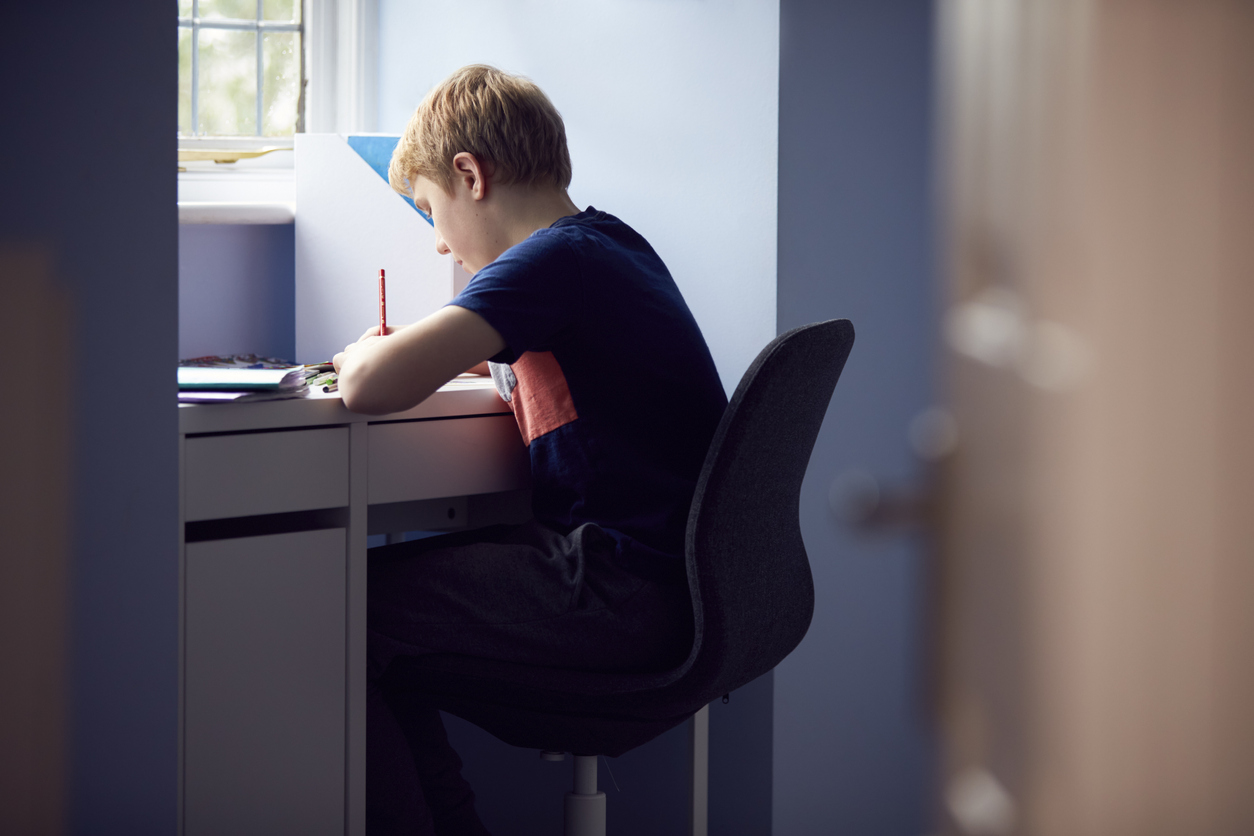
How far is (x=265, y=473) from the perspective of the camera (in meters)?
1.05

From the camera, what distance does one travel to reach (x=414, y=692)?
1.10 meters

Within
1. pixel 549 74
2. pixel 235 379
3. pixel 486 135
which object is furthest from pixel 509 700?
pixel 549 74

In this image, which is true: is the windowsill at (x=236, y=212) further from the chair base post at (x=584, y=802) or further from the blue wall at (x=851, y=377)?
the chair base post at (x=584, y=802)

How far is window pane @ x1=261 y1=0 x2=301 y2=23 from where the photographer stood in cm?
190

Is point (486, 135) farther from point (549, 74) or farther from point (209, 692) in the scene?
point (209, 692)

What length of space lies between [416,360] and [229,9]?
3.98ft

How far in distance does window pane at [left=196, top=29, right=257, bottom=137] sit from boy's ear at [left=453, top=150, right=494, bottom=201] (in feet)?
2.84

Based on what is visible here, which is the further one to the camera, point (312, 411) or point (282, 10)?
point (282, 10)

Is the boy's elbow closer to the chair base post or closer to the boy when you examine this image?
the boy

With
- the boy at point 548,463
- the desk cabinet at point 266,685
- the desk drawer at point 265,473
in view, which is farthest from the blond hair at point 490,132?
the desk cabinet at point 266,685

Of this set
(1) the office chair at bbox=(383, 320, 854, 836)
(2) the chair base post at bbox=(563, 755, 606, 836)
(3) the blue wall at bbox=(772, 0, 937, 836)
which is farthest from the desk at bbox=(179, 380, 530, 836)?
(3) the blue wall at bbox=(772, 0, 937, 836)

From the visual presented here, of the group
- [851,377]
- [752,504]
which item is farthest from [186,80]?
[752,504]

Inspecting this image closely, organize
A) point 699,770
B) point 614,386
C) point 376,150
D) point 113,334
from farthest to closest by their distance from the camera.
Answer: point 376,150, point 699,770, point 614,386, point 113,334

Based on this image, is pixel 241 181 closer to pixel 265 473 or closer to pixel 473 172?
Result: pixel 473 172
